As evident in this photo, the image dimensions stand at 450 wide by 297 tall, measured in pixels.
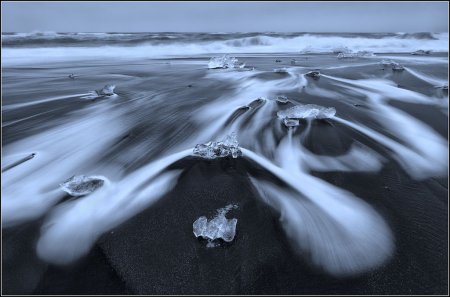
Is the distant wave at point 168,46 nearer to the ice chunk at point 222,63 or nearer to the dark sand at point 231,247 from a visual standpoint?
the ice chunk at point 222,63

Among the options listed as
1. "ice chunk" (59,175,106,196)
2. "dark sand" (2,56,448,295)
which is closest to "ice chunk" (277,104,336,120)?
"dark sand" (2,56,448,295)

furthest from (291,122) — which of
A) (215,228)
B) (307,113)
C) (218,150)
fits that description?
(215,228)

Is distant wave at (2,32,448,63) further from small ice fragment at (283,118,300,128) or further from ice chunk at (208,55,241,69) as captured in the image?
small ice fragment at (283,118,300,128)

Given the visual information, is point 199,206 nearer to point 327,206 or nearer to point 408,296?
point 327,206

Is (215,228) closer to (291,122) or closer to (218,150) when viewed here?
(218,150)

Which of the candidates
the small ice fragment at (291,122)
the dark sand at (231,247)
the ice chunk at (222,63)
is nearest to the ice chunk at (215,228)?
the dark sand at (231,247)
